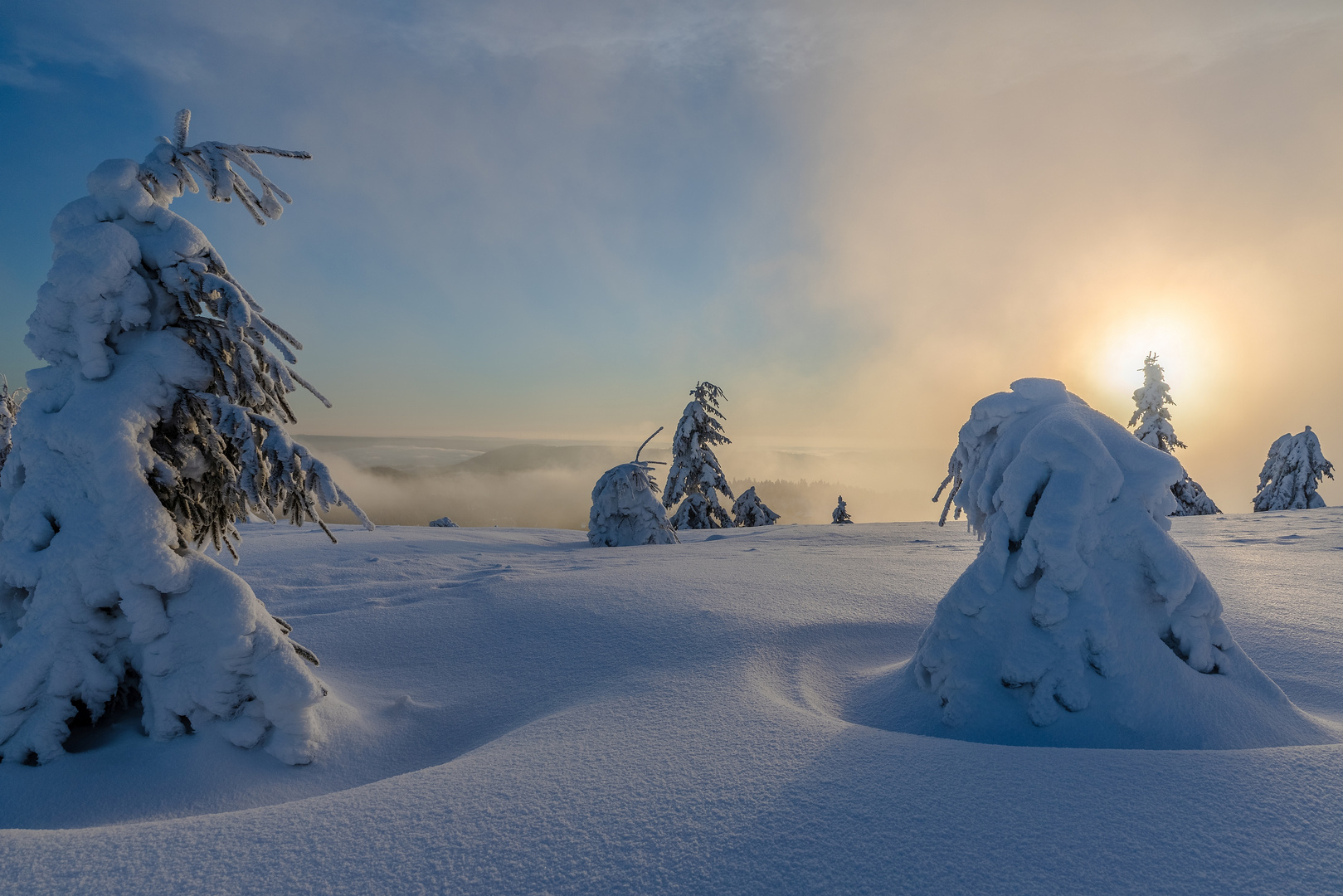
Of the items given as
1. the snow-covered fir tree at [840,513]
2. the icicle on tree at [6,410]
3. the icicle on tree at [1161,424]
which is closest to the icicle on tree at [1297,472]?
the icicle on tree at [1161,424]

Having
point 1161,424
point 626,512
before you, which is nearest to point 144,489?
point 626,512

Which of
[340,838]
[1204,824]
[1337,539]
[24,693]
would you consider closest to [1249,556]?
[1337,539]

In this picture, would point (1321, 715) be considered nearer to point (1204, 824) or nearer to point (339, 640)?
point (1204, 824)

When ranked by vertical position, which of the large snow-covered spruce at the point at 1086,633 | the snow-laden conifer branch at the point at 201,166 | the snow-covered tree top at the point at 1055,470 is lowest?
the large snow-covered spruce at the point at 1086,633

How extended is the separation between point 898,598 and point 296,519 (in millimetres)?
5300

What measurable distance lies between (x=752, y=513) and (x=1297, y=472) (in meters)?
21.7

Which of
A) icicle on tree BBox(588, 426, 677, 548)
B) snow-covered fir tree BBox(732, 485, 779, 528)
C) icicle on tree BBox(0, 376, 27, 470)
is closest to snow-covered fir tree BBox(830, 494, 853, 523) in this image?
snow-covered fir tree BBox(732, 485, 779, 528)

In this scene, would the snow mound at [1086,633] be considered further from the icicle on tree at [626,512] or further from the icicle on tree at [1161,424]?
the icicle on tree at [1161,424]

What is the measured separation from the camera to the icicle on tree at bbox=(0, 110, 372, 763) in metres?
3.19

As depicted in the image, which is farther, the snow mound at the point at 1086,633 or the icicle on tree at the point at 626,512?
the icicle on tree at the point at 626,512

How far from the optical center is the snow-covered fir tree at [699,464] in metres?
23.5

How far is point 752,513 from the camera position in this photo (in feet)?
84.1

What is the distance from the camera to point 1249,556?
329 inches

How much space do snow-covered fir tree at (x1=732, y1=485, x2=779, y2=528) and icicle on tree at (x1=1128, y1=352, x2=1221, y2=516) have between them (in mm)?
15849
